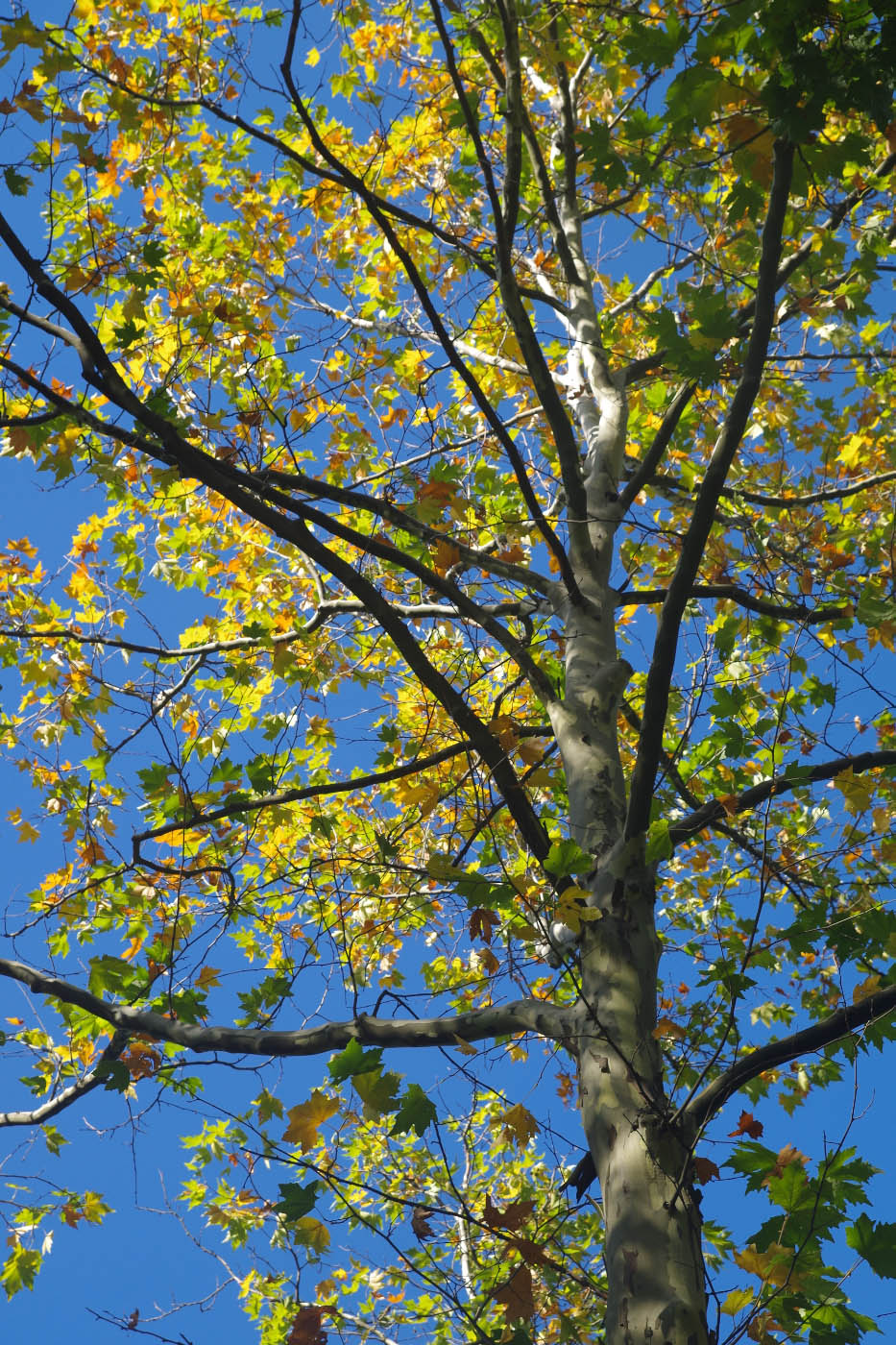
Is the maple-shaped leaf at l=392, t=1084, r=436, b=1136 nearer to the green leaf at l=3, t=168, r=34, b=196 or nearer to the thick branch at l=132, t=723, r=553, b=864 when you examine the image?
the thick branch at l=132, t=723, r=553, b=864

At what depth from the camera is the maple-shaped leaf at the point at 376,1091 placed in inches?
110

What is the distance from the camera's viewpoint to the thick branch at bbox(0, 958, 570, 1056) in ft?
10.4

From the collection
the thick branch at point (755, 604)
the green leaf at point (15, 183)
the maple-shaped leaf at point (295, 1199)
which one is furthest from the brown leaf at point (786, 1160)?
the green leaf at point (15, 183)

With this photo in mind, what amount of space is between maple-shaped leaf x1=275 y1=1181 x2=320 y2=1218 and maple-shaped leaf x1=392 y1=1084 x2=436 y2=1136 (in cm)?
31

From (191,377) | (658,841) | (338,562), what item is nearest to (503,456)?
(191,377)

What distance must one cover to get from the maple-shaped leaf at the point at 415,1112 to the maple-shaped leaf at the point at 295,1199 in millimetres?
311

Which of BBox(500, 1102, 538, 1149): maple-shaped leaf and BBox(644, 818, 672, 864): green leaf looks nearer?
BBox(644, 818, 672, 864): green leaf

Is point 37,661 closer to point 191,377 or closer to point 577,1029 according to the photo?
point 191,377

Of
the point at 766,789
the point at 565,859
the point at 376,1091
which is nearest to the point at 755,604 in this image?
the point at 766,789

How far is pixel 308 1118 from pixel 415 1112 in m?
0.33

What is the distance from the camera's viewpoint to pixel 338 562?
3.38 metres

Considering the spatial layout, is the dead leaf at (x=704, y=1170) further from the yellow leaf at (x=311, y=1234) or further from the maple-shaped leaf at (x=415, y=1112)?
the yellow leaf at (x=311, y=1234)

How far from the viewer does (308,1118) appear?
2859 mm

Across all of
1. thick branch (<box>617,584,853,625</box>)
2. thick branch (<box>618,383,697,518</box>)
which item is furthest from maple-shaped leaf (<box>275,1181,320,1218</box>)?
thick branch (<box>618,383,697,518</box>)
